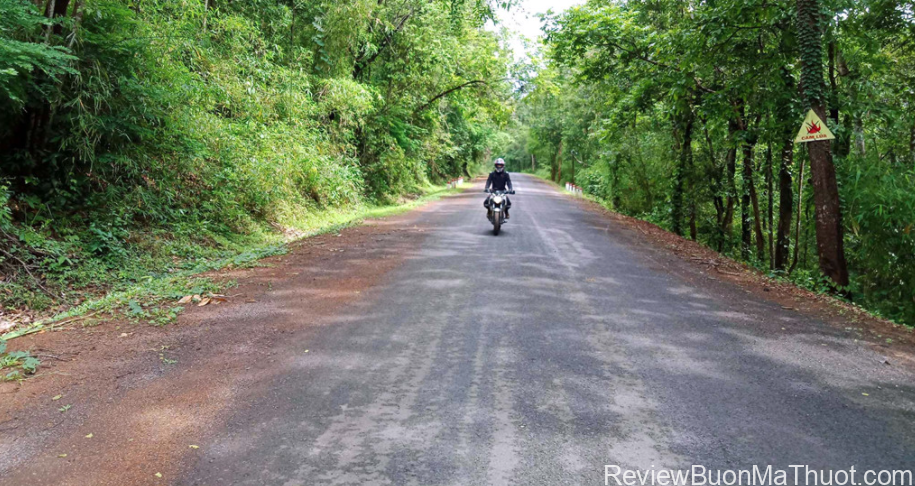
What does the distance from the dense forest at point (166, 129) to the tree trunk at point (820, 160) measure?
7.15 m

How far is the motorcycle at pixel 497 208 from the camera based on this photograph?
13359 mm

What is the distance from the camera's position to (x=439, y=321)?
6.31m

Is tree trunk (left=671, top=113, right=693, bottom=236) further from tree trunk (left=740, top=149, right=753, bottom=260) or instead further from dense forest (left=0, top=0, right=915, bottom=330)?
tree trunk (left=740, top=149, right=753, bottom=260)

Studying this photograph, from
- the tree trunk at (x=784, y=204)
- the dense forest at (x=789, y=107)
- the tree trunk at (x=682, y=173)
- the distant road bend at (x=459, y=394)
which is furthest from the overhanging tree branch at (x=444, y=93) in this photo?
the distant road bend at (x=459, y=394)

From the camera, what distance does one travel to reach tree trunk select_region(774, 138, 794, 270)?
13.1 m

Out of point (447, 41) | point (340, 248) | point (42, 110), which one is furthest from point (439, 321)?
point (447, 41)

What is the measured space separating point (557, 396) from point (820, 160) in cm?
773

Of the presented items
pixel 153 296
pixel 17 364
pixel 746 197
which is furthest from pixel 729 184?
pixel 17 364

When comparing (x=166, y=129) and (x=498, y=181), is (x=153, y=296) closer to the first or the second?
(x=166, y=129)

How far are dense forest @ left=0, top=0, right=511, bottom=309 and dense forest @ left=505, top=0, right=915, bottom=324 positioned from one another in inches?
178

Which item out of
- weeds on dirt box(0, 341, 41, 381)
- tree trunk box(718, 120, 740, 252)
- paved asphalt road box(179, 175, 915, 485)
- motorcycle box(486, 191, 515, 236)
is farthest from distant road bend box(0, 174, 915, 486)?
tree trunk box(718, 120, 740, 252)

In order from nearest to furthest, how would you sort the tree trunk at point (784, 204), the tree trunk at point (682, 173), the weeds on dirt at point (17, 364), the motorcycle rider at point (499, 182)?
1. the weeds on dirt at point (17, 364)
2. the tree trunk at point (784, 204)
3. the motorcycle rider at point (499, 182)
4. the tree trunk at point (682, 173)

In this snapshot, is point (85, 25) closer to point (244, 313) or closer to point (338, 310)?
point (244, 313)

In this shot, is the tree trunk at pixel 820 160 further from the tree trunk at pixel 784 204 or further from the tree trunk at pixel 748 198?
the tree trunk at pixel 748 198
